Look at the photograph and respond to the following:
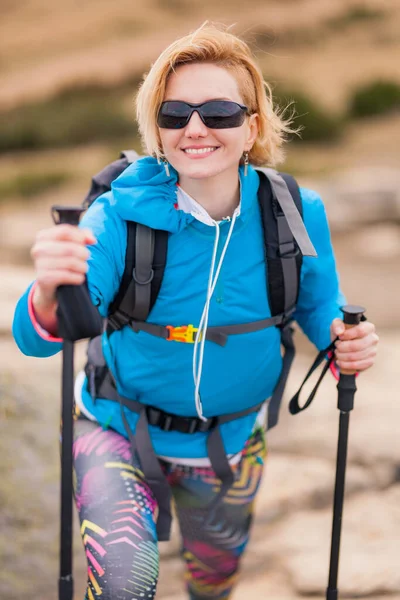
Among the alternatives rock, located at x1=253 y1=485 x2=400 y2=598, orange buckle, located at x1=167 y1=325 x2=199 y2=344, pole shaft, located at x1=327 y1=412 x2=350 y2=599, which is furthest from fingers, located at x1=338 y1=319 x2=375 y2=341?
rock, located at x1=253 y1=485 x2=400 y2=598

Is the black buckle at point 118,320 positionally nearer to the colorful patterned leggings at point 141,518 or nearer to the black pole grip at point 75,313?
the colorful patterned leggings at point 141,518

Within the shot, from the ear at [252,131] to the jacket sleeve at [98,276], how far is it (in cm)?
49

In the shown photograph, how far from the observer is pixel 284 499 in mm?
4621

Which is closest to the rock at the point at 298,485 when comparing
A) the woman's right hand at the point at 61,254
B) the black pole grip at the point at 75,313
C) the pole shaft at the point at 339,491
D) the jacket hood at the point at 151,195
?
the pole shaft at the point at 339,491

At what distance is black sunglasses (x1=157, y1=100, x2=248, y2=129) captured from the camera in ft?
7.86

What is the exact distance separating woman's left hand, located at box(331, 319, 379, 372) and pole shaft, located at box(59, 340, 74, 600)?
2.89 ft

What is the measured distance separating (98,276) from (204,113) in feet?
1.86

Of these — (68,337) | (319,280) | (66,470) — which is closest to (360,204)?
(319,280)

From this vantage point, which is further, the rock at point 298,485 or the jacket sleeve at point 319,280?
the rock at point 298,485

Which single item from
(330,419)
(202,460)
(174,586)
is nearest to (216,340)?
(202,460)

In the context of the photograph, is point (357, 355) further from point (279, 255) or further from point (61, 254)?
point (61, 254)

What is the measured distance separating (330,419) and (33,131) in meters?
15.1

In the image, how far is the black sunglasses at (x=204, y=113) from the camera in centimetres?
240

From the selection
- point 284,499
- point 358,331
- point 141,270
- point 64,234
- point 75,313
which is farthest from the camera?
point 284,499
